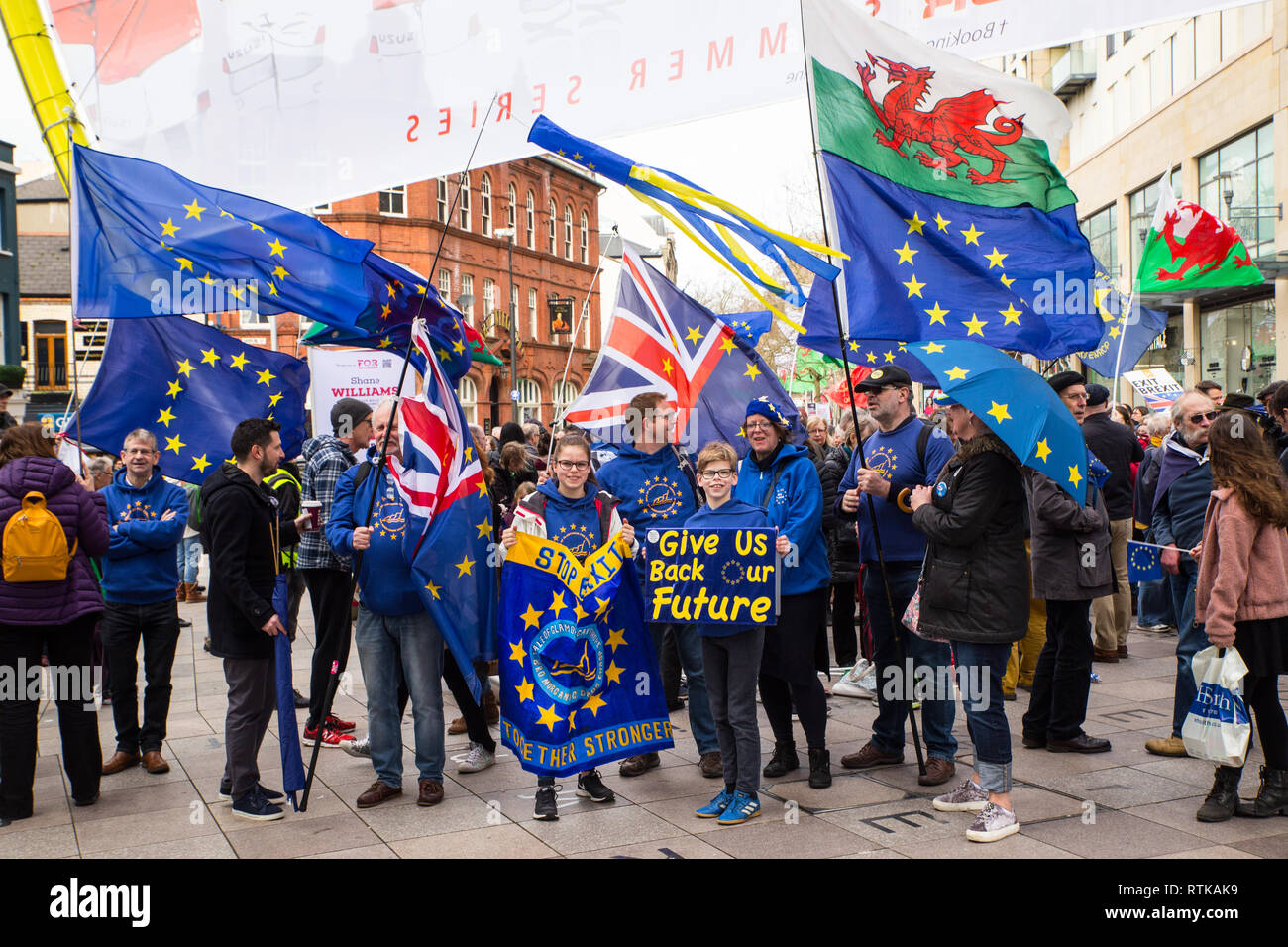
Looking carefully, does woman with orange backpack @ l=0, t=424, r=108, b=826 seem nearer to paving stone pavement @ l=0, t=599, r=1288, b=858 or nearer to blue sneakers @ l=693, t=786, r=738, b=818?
paving stone pavement @ l=0, t=599, r=1288, b=858

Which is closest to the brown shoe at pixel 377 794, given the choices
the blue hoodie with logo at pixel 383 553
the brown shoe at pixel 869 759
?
the blue hoodie with logo at pixel 383 553

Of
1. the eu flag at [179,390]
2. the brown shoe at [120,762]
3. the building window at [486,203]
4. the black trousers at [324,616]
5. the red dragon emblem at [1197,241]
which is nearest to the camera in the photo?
the eu flag at [179,390]

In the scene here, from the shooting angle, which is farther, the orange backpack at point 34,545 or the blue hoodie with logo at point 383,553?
the blue hoodie with logo at point 383,553

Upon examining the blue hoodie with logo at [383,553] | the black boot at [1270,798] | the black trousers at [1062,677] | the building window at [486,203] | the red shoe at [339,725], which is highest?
the building window at [486,203]

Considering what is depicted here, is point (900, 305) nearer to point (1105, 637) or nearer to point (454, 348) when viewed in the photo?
point (454, 348)

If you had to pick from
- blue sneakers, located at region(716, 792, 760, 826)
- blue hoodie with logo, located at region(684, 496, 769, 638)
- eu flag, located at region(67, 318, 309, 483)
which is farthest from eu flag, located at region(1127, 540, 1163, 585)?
eu flag, located at region(67, 318, 309, 483)

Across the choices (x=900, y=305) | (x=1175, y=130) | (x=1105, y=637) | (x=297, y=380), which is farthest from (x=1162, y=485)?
(x=1175, y=130)

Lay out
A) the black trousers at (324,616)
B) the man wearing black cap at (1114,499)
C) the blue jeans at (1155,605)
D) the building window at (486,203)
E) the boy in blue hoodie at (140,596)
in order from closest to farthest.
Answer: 1. the boy in blue hoodie at (140,596)
2. the black trousers at (324,616)
3. the man wearing black cap at (1114,499)
4. the blue jeans at (1155,605)
5. the building window at (486,203)

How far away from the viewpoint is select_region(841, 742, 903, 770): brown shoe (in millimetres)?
6527

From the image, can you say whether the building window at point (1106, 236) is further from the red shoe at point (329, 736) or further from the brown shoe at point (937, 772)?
the red shoe at point (329, 736)

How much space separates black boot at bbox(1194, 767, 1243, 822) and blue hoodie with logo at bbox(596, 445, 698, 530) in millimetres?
3144

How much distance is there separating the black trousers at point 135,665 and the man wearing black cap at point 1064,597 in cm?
553

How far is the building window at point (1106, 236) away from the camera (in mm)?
31938

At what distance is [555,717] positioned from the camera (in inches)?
233
